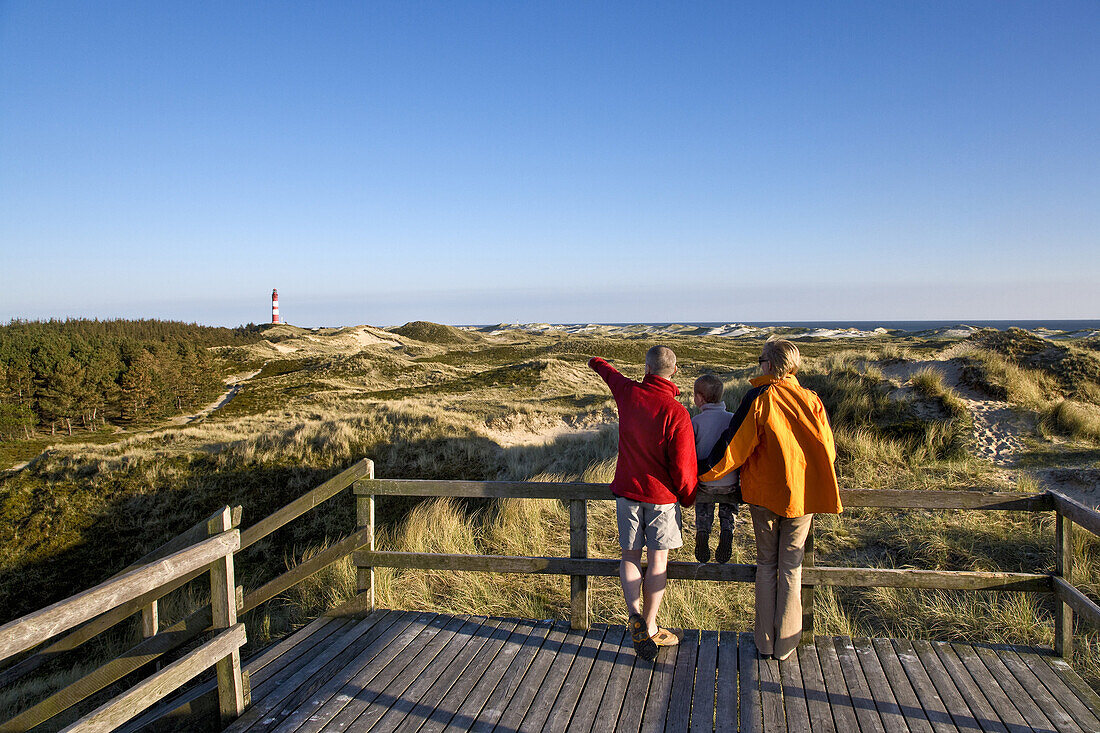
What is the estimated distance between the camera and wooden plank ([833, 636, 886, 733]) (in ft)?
10.7

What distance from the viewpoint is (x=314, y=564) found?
4766mm

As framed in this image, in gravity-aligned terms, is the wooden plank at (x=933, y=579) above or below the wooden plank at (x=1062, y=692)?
above

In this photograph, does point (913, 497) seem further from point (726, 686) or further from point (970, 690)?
point (726, 686)

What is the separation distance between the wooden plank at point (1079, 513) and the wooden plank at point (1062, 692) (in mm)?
946

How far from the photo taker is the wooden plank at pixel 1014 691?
3227mm

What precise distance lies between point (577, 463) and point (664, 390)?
9.60 m

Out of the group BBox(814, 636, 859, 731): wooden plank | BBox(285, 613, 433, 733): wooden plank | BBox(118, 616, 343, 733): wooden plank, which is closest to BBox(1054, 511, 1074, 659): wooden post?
BBox(814, 636, 859, 731): wooden plank

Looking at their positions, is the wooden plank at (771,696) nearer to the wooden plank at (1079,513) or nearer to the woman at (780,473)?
the woman at (780,473)

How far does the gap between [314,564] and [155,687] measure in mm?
1789

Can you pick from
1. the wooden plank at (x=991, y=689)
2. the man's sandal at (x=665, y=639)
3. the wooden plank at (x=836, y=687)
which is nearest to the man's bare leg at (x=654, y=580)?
the man's sandal at (x=665, y=639)

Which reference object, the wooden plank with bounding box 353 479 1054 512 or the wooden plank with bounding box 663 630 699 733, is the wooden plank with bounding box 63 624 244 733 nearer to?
the wooden plank with bounding box 353 479 1054 512

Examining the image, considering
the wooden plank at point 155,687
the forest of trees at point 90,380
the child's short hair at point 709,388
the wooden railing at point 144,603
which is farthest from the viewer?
the forest of trees at point 90,380

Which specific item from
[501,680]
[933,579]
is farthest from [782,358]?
[501,680]

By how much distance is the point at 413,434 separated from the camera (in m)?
15.9
